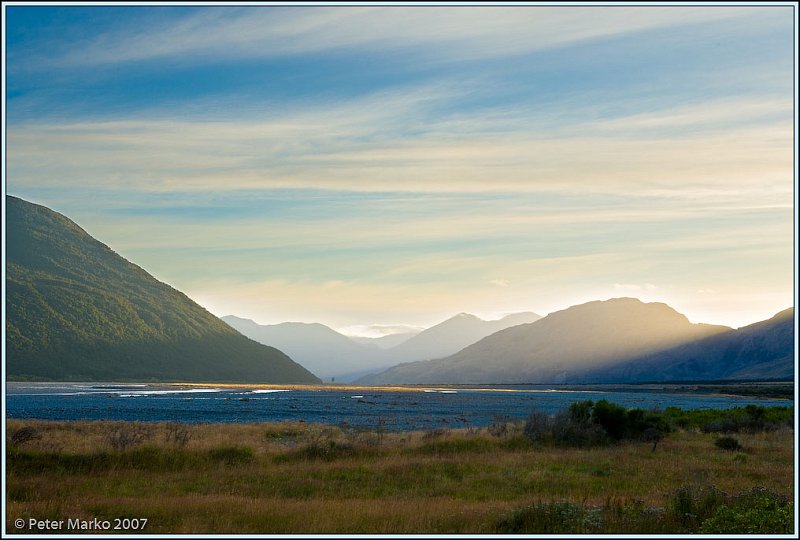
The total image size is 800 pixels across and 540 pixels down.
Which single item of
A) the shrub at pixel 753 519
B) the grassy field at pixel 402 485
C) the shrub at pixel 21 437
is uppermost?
the shrub at pixel 21 437

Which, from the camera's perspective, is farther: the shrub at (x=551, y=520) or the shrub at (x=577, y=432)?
the shrub at (x=577, y=432)

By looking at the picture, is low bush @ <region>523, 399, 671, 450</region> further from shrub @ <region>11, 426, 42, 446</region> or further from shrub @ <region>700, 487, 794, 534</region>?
shrub @ <region>11, 426, 42, 446</region>

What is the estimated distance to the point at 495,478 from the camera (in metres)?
25.2

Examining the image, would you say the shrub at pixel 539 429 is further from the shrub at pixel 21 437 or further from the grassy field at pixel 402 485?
the shrub at pixel 21 437

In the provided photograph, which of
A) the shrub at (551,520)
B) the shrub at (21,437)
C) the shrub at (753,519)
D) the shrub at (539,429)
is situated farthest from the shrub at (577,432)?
the shrub at (21,437)

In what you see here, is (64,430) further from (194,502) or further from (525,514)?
(525,514)

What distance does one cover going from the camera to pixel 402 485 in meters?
23.9

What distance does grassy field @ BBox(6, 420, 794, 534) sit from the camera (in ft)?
53.9

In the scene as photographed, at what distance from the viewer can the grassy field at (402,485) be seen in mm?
16422

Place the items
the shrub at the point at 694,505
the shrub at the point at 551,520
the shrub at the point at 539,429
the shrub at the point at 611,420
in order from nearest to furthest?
the shrub at the point at 551,520 < the shrub at the point at 694,505 < the shrub at the point at 539,429 < the shrub at the point at 611,420

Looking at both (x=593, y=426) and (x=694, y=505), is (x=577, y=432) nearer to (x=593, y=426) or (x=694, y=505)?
(x=593, y=426)

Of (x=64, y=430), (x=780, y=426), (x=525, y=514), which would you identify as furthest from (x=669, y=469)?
(x=64, y=430)

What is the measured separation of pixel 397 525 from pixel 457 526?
1.40m

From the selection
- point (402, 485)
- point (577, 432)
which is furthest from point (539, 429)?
point (402, 485)
